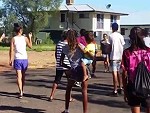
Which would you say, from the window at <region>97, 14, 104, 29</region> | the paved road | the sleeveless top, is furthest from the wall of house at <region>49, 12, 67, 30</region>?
the sleeveless top

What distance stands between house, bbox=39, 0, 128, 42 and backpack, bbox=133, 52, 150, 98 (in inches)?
2176

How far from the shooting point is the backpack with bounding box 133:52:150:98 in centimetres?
581

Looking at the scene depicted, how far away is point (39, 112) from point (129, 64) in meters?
3.14

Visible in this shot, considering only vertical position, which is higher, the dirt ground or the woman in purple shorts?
the woman in purple shorts

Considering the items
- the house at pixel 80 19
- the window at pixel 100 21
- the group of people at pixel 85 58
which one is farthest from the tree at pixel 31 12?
the group of people at pixel 85 58

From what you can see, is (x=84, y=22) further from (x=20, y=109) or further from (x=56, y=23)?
(x=20, y=109)

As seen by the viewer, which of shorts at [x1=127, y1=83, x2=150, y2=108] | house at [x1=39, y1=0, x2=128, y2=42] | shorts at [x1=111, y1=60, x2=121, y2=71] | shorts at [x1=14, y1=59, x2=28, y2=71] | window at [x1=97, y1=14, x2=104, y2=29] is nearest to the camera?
shorts at [x1=127, y1=83, x2=150, y2=108]

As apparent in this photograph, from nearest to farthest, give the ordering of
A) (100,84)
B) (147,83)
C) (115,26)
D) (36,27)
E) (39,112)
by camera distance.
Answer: (147,83)
(39,112)
(115,26)
(100,84)
(36,27)

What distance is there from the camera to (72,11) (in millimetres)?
62344

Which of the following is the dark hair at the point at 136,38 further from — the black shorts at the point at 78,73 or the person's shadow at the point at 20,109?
the person's shadow at the point at 20,109

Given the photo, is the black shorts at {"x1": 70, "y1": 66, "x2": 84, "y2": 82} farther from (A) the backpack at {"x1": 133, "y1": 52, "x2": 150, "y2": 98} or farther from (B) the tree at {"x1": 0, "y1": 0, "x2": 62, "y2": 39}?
(B) the tree at {"x1": 0, "y1": 0, "x2": 62, "y2": 39}

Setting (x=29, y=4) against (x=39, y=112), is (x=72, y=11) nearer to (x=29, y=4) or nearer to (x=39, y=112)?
(x=29, y=4)

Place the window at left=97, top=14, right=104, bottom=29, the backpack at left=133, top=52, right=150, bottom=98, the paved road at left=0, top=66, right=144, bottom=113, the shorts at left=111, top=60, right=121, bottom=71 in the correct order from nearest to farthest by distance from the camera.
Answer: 1. the backpack at left=133, top=52, right=150, bottom=98
2. the paved road at left=0, top=66, right=144, bottom=113
3. the shorts at left=111, top=60, right=121, bottom=71
4. the window at left=97, top=14, right=104, bottom=29

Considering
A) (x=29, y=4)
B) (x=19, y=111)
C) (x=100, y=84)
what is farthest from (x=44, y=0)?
(x=19, y=111)
